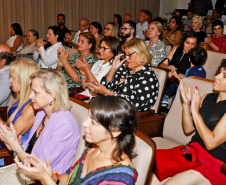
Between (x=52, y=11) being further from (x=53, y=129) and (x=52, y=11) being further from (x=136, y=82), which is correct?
(x=53, y=129)

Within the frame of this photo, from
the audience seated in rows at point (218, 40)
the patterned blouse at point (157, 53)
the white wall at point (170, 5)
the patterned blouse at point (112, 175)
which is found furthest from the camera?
the white wall at point (170, 5)

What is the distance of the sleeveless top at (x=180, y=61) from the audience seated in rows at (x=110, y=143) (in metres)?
2.41

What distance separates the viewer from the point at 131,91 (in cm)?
261

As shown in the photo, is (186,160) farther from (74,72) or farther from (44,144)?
(74,72)

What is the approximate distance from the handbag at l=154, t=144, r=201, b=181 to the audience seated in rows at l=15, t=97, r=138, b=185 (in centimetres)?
61

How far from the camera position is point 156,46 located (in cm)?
414

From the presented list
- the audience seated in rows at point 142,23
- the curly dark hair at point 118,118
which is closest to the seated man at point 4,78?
the curly dark hair at point 118,118

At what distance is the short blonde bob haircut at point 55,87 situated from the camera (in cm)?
186

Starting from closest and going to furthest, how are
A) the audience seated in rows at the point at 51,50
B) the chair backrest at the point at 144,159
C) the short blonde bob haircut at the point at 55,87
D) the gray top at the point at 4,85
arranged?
1. the chair backrest at the point at 144,159
2. the short blonde bob haircut at the point at 55,87
3. the gray top at the point at 4,85
4. the audience seated in rows at the point at 51,50

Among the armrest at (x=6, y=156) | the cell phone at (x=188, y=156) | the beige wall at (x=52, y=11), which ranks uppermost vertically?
the beige wall at (x=52, y=11)

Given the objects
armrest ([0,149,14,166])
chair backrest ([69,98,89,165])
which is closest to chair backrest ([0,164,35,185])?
armrest ([0,149,14,166])

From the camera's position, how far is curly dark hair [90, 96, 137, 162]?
1.31m

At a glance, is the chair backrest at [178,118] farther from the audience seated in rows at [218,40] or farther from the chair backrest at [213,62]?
the audience seated in rows at [218,40]

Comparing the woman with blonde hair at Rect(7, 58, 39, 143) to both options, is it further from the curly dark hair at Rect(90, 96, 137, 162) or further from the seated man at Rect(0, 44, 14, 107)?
the curly dark hair at Rect(90, 96, 137, 162)
